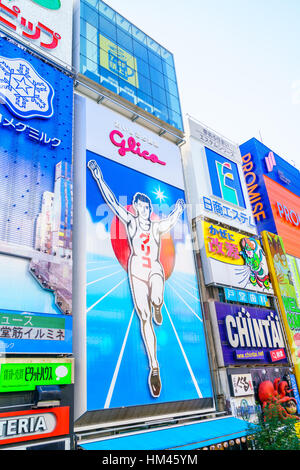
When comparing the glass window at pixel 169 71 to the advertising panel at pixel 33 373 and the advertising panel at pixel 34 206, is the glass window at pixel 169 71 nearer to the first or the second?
the advertising panel at pixel 34 206

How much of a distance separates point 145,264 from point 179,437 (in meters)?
6.18

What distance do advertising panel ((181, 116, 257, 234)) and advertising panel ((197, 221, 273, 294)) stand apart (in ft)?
3.04

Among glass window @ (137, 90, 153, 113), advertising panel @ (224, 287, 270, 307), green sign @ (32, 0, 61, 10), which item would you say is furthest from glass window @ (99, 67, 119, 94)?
advertising panel @ (224, 287, 270, 307)

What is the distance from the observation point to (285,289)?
21.2m

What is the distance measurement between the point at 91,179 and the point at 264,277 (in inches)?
468

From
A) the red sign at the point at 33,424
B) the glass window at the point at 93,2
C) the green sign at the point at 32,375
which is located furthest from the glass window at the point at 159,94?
the red sign at the point at 33,424

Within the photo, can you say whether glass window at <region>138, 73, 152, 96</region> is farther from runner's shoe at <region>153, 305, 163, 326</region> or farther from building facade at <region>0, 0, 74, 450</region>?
runner's shoe at <region>153, 305, 163, 326</region>

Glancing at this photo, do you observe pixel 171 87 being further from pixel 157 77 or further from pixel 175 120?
pixel 175 120

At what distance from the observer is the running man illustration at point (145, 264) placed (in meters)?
12.9

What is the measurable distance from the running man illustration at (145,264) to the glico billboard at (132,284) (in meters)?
0.04

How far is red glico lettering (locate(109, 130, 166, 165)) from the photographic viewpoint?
15998 millimetres

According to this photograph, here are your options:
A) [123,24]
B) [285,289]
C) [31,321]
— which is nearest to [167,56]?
[123,24]

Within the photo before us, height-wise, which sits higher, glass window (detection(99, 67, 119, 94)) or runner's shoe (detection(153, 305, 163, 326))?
glass window (detection(99, 67, 119, 94))
